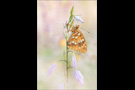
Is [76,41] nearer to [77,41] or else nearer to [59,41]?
[77,41]

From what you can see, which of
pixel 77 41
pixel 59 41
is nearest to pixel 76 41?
pixel 77 41

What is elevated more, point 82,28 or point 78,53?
point 82,28

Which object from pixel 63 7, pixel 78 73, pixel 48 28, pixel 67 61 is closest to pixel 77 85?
pixel 78 73

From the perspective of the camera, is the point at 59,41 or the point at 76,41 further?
the point at 59,41

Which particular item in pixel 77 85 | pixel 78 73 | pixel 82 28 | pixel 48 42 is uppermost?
pixel 82 28

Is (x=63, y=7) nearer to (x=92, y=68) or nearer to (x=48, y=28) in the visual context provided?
(x=48, y=28)
